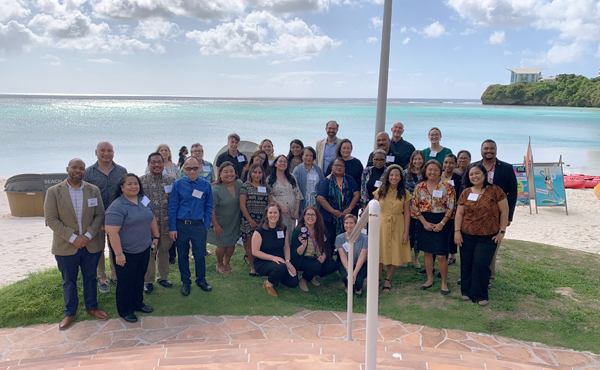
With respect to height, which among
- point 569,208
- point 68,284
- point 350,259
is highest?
point 350,259

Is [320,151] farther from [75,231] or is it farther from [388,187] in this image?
[75,231]

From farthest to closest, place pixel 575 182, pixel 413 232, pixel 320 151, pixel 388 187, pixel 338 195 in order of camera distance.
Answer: pixel 575 182 < pixel 320 151 < pixel 413 232 < pixel 338 195 < pixel 388 187

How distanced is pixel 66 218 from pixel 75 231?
0.51 feet

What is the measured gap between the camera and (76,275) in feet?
14.9

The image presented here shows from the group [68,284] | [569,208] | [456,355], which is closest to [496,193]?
[456,355]

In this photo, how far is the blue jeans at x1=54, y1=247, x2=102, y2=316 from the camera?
174 inches

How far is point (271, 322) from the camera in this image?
458cm

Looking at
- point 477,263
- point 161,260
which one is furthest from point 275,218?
point 477,263

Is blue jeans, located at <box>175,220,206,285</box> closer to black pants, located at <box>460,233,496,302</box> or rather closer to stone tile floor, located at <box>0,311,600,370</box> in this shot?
stone tile floor, located at <box>0,311,600,370</box>

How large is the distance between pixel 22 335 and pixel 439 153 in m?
5.60

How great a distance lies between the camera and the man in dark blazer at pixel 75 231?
427cm

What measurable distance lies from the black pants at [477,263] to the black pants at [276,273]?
2035 mm

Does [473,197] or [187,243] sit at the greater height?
[473,197]

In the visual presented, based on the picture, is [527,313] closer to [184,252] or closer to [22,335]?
[184,252]
